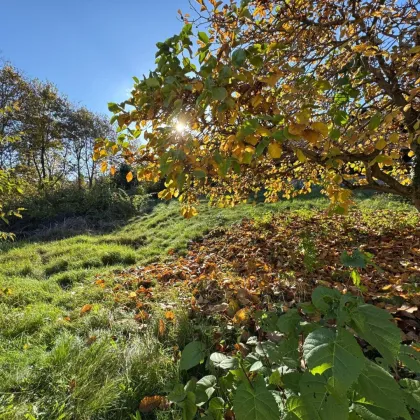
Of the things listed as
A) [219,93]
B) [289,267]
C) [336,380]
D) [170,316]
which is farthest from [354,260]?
[289,267]

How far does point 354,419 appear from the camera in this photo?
88cm

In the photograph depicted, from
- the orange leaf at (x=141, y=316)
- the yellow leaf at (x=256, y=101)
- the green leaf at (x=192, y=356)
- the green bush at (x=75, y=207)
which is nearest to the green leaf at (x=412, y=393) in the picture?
the green leaf at (x=192, y=356)

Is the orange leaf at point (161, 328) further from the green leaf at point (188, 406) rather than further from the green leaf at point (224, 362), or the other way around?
the green leaf at point (188, 406)

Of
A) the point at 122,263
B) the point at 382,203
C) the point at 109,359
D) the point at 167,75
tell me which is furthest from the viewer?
the point at 382,203

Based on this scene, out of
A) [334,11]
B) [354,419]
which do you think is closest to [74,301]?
[354,419]

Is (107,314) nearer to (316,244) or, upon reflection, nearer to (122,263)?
(122,263)

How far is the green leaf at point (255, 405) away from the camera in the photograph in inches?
33.9

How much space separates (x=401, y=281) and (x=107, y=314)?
3114 mm

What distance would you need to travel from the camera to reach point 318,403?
32.5 inches

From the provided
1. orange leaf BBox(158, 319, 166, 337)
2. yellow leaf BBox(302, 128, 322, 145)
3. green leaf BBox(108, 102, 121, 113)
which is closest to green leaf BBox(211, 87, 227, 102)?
yellow leaf BBox(302, 128, 322, 145)

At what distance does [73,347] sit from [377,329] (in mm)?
2372

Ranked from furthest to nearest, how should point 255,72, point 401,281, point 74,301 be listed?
point 74,301 < point 401,281 < point 255,72

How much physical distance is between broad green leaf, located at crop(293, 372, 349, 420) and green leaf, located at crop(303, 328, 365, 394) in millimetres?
111

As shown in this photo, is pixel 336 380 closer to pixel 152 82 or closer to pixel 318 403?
pixel 318 403
